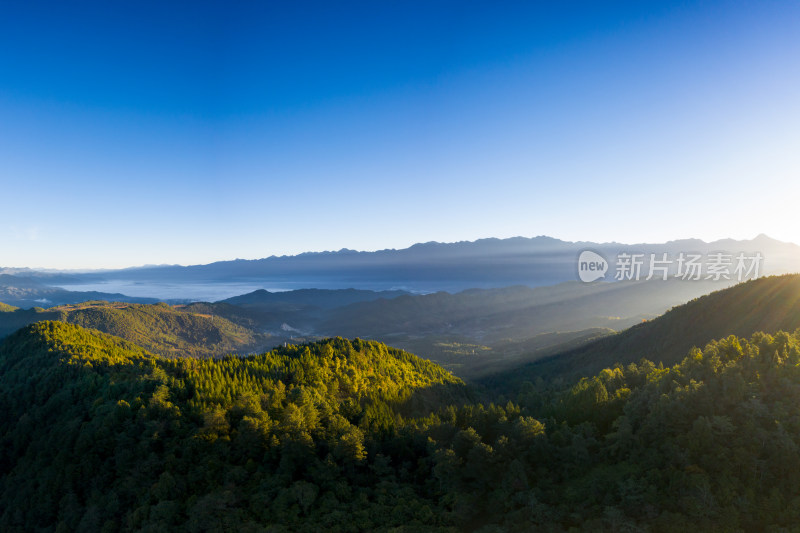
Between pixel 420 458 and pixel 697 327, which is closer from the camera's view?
pixel 420 458

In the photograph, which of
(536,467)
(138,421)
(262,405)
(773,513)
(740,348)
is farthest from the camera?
(262,405)

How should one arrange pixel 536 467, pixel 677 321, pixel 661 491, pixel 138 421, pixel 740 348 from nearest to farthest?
1. pixel 661 491
2. pixel 536 467
3. pixel 740 348
4. pixel 138 421
5. pixel 677 321

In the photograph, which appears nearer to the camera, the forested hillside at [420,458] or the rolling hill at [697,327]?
the forested hillside at [420,458]

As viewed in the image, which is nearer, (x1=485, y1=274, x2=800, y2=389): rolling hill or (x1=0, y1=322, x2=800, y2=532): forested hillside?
(x1=0, y1=322, x2=800, y2=532): forested hillside

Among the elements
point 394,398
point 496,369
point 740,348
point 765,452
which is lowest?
point 496,369

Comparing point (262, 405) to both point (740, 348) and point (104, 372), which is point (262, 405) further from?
point (740, 348)

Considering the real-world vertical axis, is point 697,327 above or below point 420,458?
above

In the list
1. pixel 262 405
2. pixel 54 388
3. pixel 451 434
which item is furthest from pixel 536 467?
pixel 54 388

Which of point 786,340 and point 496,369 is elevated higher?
point 786,340
